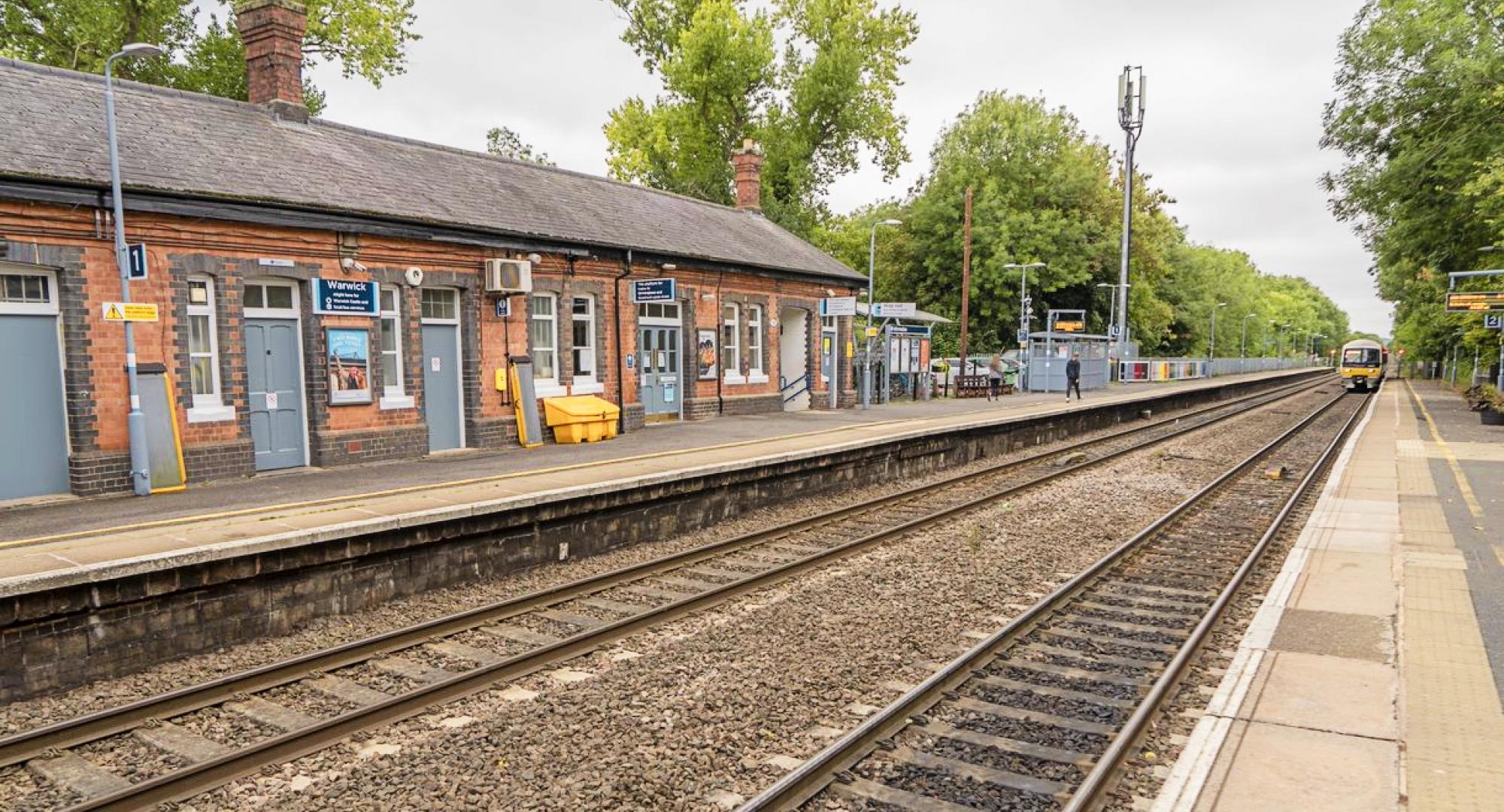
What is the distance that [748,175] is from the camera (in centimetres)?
2850

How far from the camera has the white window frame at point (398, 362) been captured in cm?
1422

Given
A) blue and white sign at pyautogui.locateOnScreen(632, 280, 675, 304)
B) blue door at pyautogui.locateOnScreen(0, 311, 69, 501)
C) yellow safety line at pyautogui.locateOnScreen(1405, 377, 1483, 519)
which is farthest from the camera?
blue and white sign at pyautogui.locateOnScreen(632, 280, 675, 304)

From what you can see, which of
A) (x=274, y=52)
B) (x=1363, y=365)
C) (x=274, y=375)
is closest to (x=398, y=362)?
(x=274, y=375)

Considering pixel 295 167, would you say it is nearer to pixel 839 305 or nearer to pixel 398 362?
pixel 398 362

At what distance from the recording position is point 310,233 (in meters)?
13.0

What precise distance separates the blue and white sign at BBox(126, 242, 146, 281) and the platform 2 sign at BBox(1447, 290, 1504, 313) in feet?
97.8

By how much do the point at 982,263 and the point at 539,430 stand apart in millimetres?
35520

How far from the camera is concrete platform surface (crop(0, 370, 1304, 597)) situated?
24.0 ft

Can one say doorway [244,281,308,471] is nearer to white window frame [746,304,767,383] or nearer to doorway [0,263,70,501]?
doorway [0,263,70,501]

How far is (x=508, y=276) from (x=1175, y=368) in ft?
179

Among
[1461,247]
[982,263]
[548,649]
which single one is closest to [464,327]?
[548,649]

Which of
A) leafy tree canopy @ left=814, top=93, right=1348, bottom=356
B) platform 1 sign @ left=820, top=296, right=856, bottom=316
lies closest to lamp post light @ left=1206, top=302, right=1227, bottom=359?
leafy tree canopy @ left=814, top=93, right=1348, bottom=356

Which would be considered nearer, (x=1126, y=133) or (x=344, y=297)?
(x=344, y=297)

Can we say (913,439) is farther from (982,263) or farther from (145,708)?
(982,263)
